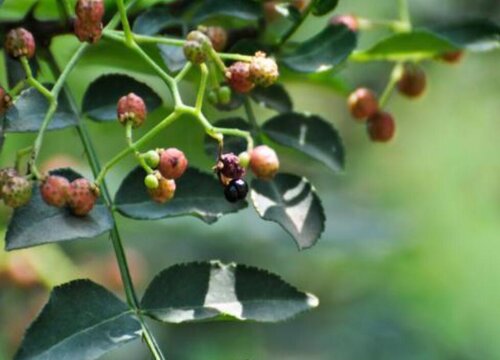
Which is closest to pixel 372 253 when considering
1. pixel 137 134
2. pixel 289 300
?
pixel 137 134

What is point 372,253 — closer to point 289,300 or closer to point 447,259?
point 447,259

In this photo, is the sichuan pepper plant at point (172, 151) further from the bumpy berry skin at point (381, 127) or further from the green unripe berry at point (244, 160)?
the bumpy berry skin at point (381, 127)

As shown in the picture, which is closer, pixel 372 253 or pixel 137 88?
pixel 137 88

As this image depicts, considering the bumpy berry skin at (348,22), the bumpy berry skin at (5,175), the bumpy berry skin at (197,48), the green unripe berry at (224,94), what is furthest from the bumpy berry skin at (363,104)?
the bumpy berry skin at (5,175)

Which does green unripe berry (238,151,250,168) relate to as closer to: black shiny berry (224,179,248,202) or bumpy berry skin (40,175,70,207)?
black shiny berry (224,179,248,202)

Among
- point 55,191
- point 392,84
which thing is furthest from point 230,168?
point 392,84

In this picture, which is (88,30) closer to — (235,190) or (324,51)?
(235,190)
